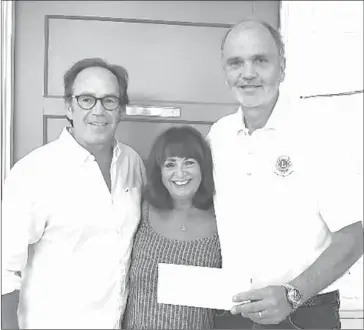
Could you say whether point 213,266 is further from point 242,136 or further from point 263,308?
point 242,136

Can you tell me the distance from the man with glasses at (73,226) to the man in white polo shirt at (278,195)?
284 mm

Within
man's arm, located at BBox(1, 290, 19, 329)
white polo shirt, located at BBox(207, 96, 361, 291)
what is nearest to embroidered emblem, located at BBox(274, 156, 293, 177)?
white polo shirt, located at BBox(207, 96, 361, 291)

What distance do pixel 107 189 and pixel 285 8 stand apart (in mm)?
849

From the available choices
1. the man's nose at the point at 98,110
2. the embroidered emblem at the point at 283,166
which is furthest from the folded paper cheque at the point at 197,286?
the man's nose at the point at 98,110

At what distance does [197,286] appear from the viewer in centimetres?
113

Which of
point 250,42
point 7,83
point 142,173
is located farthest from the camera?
point 7,83

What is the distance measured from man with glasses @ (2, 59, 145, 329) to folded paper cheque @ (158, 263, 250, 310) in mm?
156

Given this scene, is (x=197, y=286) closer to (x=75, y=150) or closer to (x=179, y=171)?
(x=179, y=171)

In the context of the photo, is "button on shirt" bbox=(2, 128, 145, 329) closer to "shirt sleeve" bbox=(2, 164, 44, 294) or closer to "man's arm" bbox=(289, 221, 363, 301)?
"shirt sleeve" bbox=(2, 164, 44, 294)

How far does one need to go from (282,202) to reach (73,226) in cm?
51

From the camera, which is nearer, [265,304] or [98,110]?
[265,304]

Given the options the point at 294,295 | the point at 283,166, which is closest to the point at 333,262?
the point at 294,295

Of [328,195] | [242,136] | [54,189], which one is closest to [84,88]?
[54,189]

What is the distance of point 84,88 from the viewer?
121cm
